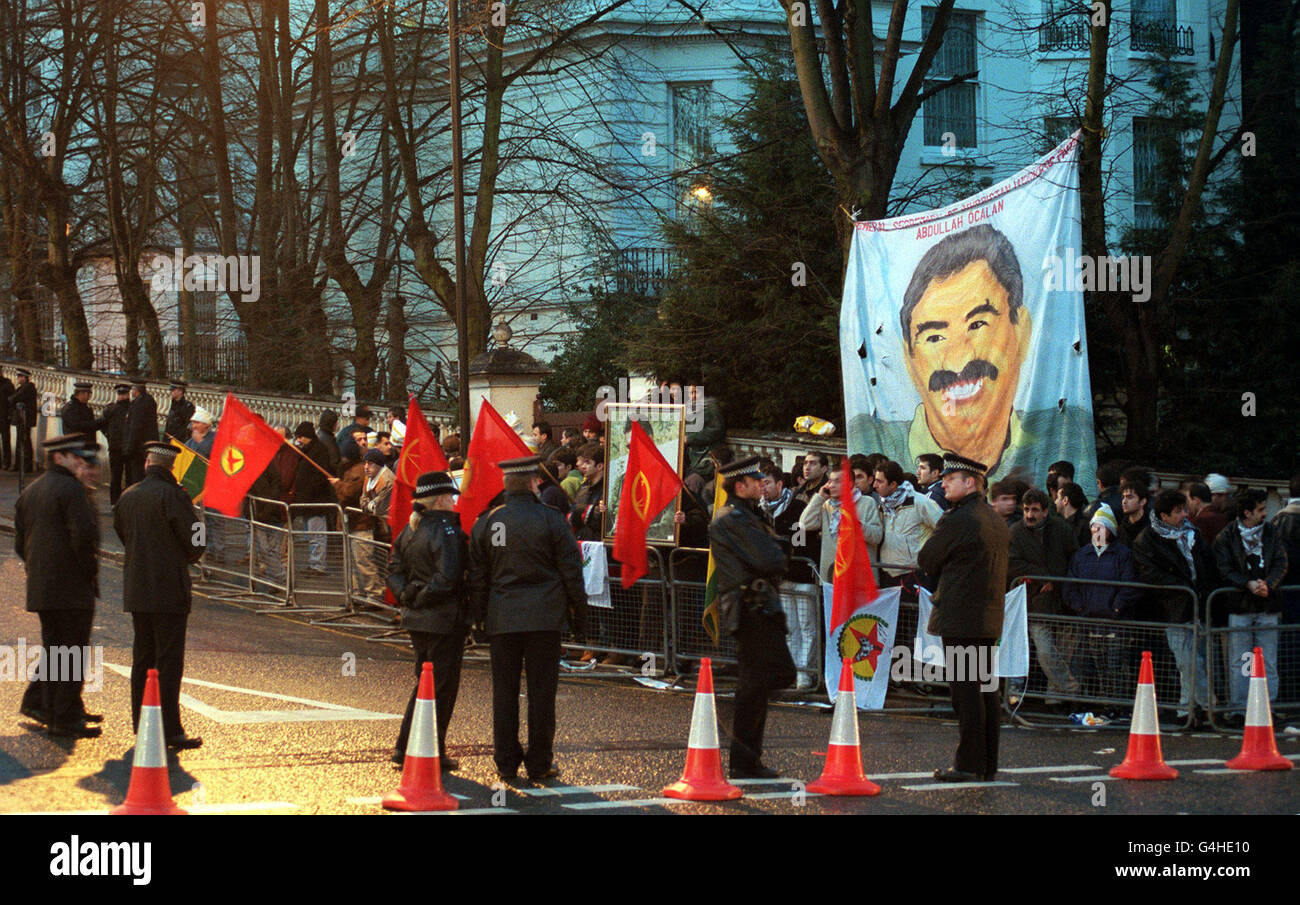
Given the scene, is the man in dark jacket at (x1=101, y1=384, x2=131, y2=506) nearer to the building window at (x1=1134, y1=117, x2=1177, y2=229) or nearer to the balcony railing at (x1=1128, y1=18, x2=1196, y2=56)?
the building window at (x1=1134, y1=117, x2=1177, y2=229)

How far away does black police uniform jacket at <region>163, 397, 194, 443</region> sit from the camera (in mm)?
24266

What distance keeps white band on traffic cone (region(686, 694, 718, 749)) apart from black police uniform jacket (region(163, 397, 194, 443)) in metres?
16.9

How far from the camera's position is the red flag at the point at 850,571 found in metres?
11.8

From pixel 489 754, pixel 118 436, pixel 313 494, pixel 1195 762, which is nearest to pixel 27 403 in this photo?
pixel 118 436

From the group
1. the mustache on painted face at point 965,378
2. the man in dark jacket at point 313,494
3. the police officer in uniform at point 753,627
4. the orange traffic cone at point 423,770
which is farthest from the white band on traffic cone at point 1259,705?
the man in dark jacket at point 313,494

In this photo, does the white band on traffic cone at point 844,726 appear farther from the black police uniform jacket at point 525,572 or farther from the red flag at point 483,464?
the red flag at point 483,464

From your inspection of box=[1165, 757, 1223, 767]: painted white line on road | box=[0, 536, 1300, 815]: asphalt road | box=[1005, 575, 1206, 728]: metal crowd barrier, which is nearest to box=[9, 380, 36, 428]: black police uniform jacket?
box=[0, 536, 1300, 815]: asphalt road

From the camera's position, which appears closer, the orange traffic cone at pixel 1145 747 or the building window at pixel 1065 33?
the orange traffic cone at pixel 1145 747

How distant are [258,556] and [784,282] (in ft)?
28.7

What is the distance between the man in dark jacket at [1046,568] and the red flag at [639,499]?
9.48 ft

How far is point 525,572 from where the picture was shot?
379 inches

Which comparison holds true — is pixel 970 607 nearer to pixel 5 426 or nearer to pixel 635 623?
pixel 635 623

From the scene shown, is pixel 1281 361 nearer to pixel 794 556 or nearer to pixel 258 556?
pixel 794 556
